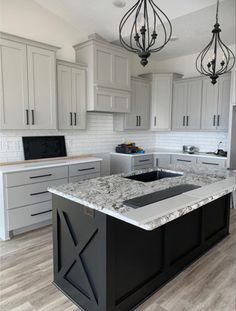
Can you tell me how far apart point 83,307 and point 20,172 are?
1.86 m

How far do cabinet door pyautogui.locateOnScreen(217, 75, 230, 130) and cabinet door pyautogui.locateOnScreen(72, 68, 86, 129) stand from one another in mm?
2576

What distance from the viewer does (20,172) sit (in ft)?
10.2

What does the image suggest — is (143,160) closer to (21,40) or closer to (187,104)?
(187,104)

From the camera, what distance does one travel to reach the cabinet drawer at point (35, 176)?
3.05m

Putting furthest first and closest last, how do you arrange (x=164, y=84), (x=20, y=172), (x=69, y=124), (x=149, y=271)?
(x=164, y=84) → (x=69, y=124) → (x=20, y=172) → (x=149, y=271)

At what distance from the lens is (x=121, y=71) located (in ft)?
14.6

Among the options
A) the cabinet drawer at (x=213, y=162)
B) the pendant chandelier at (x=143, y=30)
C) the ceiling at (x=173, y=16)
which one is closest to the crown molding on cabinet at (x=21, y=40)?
the ceiling at (x=173, y=16)

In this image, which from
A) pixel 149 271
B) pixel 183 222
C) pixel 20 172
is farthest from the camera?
pixel 20 172

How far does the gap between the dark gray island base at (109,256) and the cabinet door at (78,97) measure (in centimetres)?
227

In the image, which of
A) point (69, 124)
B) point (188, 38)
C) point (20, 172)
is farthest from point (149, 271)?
point (188, 38)

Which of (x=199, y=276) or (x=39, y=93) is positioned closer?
(x=199, y=276)

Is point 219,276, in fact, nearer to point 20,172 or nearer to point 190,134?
point 20,172

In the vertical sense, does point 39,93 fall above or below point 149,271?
above

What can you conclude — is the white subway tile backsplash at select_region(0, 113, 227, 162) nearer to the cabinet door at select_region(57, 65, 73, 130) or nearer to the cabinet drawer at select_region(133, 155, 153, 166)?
the cabinet door at select_region(57, 65, 73, 130)
